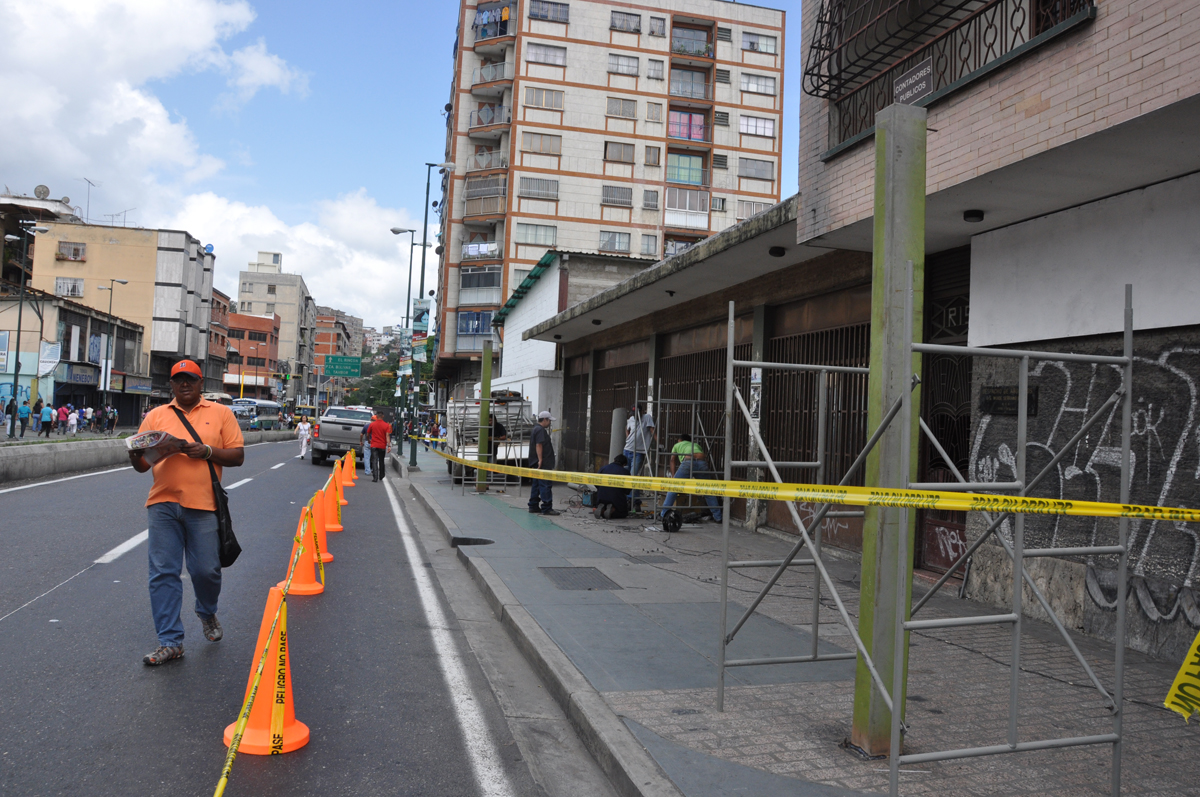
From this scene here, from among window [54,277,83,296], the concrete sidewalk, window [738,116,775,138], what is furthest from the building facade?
the concrete sidewalk

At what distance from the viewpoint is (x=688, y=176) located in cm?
5212

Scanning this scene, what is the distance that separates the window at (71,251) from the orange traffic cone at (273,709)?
75.9 metres

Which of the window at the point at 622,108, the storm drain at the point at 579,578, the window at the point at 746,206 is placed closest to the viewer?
the storm drain at the point at 579,578

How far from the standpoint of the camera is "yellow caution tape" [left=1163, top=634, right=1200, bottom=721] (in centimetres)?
337

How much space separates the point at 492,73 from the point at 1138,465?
51111 millimetres

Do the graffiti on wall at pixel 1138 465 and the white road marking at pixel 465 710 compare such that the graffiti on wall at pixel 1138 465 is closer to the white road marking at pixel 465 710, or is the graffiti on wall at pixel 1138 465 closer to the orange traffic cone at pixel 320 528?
the white road marking at pixel 465 710

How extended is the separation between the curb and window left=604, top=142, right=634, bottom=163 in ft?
149

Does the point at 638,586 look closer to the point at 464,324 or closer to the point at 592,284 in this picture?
the point at 592,284

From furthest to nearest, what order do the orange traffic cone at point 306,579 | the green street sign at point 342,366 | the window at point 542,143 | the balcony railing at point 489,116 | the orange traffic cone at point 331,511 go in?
1. the green street sign at point 342,366
2. the balcony railing at point 489,116
3. the window at point 542,143
4. the orange traffic cone at point 331,511
5. the orange traffic cone at point 306,579

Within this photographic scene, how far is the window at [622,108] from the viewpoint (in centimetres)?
5041

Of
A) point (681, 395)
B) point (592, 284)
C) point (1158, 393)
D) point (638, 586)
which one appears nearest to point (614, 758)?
point (638, 586)

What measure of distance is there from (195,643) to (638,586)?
157 inches

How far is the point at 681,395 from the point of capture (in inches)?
652

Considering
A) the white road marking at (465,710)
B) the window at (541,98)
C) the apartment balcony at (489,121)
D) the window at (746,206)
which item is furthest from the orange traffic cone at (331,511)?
the window at (746,206)
